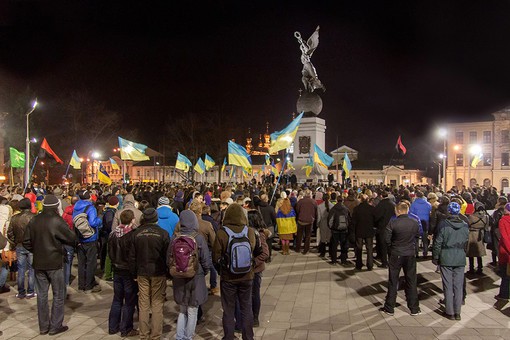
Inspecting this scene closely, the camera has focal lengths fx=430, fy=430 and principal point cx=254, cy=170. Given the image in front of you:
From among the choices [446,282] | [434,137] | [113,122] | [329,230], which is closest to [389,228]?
[446,282]

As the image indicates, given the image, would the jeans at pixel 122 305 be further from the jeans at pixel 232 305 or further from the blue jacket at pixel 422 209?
the blue jacket at pixel 422 209

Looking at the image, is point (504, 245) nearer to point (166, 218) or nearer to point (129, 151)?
point (166, 218)

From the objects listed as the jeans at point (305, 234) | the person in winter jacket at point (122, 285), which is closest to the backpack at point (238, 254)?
the person in winter jacket at point (122, 285)

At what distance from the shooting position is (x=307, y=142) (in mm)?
32812

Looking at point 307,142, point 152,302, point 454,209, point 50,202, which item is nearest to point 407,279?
point 454,209

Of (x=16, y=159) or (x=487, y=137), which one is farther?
(x=487, y=137)

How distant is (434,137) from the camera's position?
97.3 meters

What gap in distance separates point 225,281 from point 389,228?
3379 millimetres

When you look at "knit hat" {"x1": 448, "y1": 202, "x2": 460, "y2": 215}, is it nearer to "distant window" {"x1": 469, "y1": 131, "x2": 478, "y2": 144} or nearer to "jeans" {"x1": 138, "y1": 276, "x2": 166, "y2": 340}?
"jeans" {"x1": 138, "y1": 276, "x2": 166, "y2": 340}

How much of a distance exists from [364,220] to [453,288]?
3489 mm

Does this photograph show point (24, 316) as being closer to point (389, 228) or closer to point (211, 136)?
point (389, 228)

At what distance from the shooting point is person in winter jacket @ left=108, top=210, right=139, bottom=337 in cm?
627

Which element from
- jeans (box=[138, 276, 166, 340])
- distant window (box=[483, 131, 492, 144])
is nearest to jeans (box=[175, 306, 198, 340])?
jeans (box=[138, 276, 166, 340])

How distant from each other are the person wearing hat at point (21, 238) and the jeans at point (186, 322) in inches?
142
